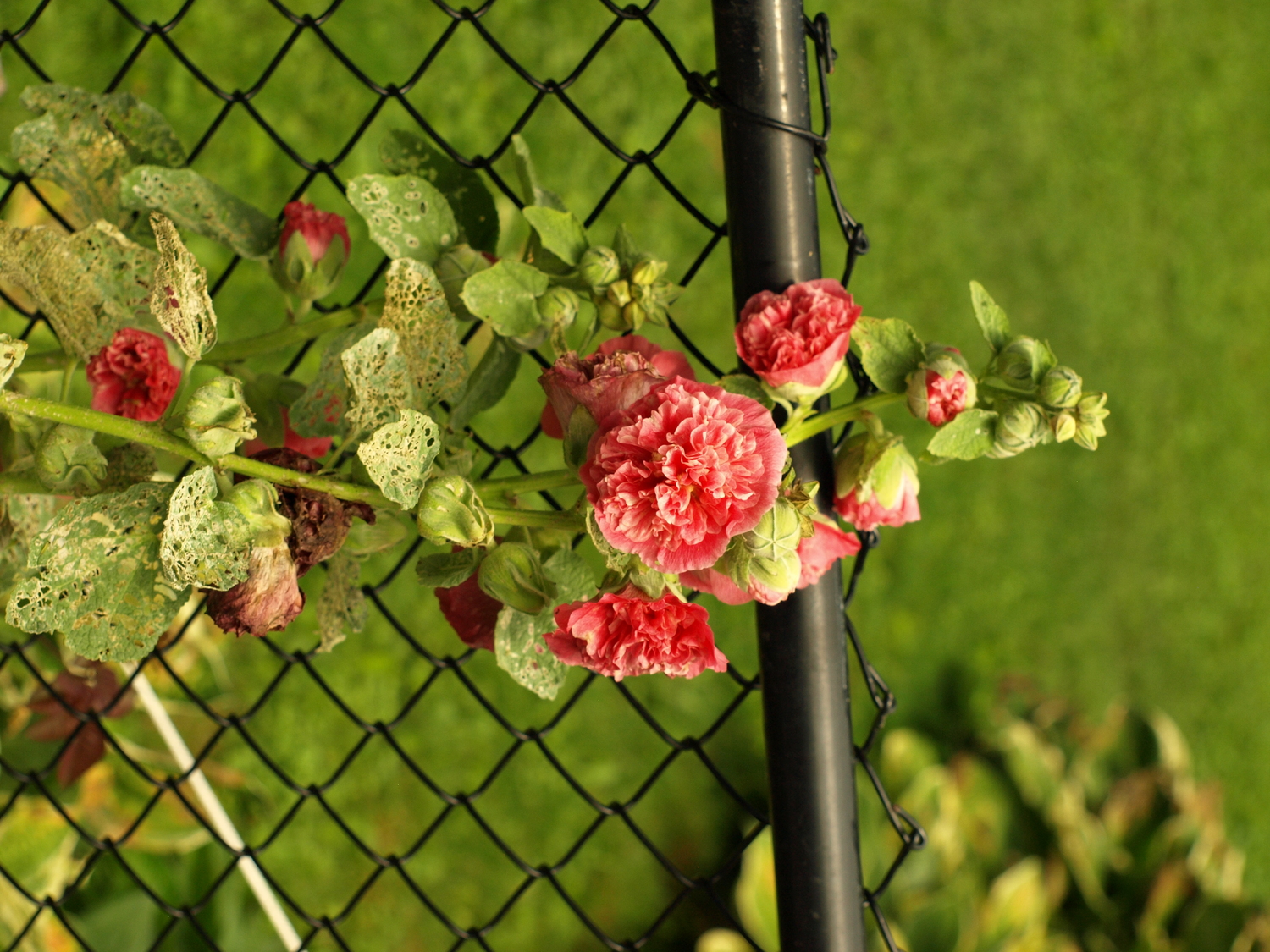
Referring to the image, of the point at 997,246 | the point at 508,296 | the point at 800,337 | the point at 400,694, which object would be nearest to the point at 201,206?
the point at 508,296

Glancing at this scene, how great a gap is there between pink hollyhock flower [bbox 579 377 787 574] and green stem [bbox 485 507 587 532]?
0.17 feet

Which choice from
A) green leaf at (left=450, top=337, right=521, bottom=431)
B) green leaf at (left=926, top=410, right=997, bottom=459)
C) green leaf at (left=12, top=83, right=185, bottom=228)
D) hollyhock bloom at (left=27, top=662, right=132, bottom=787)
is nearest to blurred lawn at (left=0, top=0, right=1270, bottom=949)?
hollyhock bloom at (left=27, top=662, right=132, bottom=787)

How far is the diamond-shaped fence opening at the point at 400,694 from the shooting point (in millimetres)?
1135

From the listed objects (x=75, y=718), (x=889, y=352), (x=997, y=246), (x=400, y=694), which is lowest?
(x=400, y=694)

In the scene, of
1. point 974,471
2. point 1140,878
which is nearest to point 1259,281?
point 974,471

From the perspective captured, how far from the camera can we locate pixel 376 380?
0.38 m

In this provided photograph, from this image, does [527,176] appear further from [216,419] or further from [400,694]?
[400,694]

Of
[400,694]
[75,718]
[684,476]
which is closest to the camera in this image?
[684,476]

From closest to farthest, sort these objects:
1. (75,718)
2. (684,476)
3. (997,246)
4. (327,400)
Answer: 1. (684,476)
2. (327,400)
3. (75,718)
4. (997,246)

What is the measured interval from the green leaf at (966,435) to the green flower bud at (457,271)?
0.62 feet

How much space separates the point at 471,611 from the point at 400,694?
1.08 meters

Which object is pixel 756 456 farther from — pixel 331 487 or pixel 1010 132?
pixel 1010 132

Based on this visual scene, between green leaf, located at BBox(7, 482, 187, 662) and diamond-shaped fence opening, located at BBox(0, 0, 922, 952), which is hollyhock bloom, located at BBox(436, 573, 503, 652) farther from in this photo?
diamond-shaped fence opening, located at BBox(0, 0, 922, 952)

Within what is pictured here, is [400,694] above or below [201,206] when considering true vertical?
below
